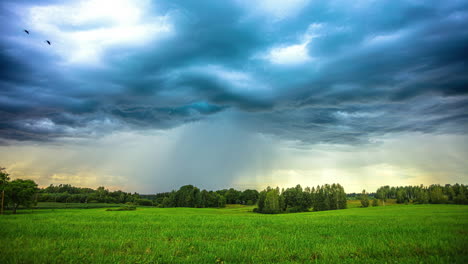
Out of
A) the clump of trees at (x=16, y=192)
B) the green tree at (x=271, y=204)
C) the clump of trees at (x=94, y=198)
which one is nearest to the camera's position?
the clump of trees at (x=16, y=192)

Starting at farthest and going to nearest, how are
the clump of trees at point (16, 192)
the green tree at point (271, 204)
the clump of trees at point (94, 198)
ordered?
the clump of trees at point (94, 198), the green tree at point (271, 204), the clump of trees at point (16, 192)

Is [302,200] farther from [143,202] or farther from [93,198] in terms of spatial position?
[93,198]

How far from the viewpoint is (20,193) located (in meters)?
58.2

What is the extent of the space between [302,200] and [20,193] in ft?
398

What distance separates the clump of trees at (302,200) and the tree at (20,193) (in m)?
87.6

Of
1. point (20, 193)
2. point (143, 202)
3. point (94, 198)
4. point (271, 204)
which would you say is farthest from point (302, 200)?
point (94, 198)

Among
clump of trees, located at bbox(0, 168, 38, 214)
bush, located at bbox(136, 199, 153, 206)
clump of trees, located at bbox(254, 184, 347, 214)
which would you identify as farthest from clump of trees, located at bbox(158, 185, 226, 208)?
clump of trees, located at bbox(0, 168, 38, 214)

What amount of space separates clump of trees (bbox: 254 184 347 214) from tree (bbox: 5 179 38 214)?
87612 mm

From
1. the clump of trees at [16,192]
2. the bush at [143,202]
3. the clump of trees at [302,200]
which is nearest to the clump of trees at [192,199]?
the bush at [143,202]

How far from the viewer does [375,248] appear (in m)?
10.3

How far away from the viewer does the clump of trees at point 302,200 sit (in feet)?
390

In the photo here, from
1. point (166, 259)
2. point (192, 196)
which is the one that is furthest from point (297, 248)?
point (192, 196)

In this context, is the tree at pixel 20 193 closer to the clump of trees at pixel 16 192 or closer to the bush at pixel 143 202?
the clump of trees at pixel 16 192

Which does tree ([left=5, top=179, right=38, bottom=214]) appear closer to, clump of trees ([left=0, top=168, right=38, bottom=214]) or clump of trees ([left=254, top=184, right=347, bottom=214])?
clump of trees ([left=0, top=168, right=38, bottom=214])
